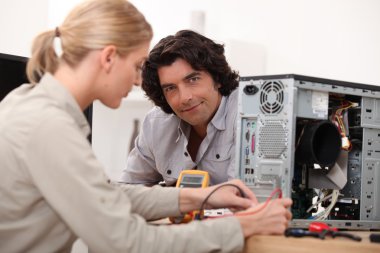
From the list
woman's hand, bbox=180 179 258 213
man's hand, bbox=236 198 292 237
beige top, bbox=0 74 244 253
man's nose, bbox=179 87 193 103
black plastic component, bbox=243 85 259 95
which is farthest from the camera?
man's nose, bbox=179 87 193 103

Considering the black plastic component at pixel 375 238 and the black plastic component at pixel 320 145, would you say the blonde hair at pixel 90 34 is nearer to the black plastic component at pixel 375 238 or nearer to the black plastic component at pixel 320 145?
the black plastic component at pixel 320 145

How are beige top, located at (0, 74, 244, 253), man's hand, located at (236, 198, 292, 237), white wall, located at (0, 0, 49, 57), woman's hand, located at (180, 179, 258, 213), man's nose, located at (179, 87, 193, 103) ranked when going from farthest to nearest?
1. white wall, located at (0, 0, 49, 57)
2. man's nose, located at (179, 87, 193, 103)
3. woman's hand, located at (180, 179, 258, 213)
4. man's hand, located at (236, 198, 292, 237)
5. beige top, located at (0, 74, 244, 253)

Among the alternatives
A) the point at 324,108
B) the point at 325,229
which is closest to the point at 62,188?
the point at 325,229

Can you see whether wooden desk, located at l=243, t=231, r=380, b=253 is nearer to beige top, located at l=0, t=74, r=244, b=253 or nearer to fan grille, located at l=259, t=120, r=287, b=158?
beige top, located at l=0, t=74, r=244, b=253

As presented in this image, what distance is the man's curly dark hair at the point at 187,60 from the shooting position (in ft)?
6.68

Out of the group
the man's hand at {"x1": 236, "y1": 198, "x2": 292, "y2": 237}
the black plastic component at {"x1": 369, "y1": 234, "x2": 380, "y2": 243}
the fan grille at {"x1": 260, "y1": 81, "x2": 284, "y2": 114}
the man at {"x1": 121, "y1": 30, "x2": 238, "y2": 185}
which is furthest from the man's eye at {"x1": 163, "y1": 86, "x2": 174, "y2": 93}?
the black plastic component at {"x1": 369, "y1": 234, "x2": 380, "y2": 243}

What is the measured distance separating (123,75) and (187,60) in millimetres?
774

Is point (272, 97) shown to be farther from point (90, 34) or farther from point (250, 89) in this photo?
point (90, 34)

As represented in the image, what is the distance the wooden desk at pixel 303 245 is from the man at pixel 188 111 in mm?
803

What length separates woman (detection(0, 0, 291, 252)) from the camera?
1.07 m

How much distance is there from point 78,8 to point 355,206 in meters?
0.96

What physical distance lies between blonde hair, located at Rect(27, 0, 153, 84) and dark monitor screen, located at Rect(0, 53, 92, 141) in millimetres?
560

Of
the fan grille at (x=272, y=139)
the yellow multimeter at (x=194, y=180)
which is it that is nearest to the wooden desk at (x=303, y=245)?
the fan grille at (x=272, y=139)

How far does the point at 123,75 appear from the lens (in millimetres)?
1281
